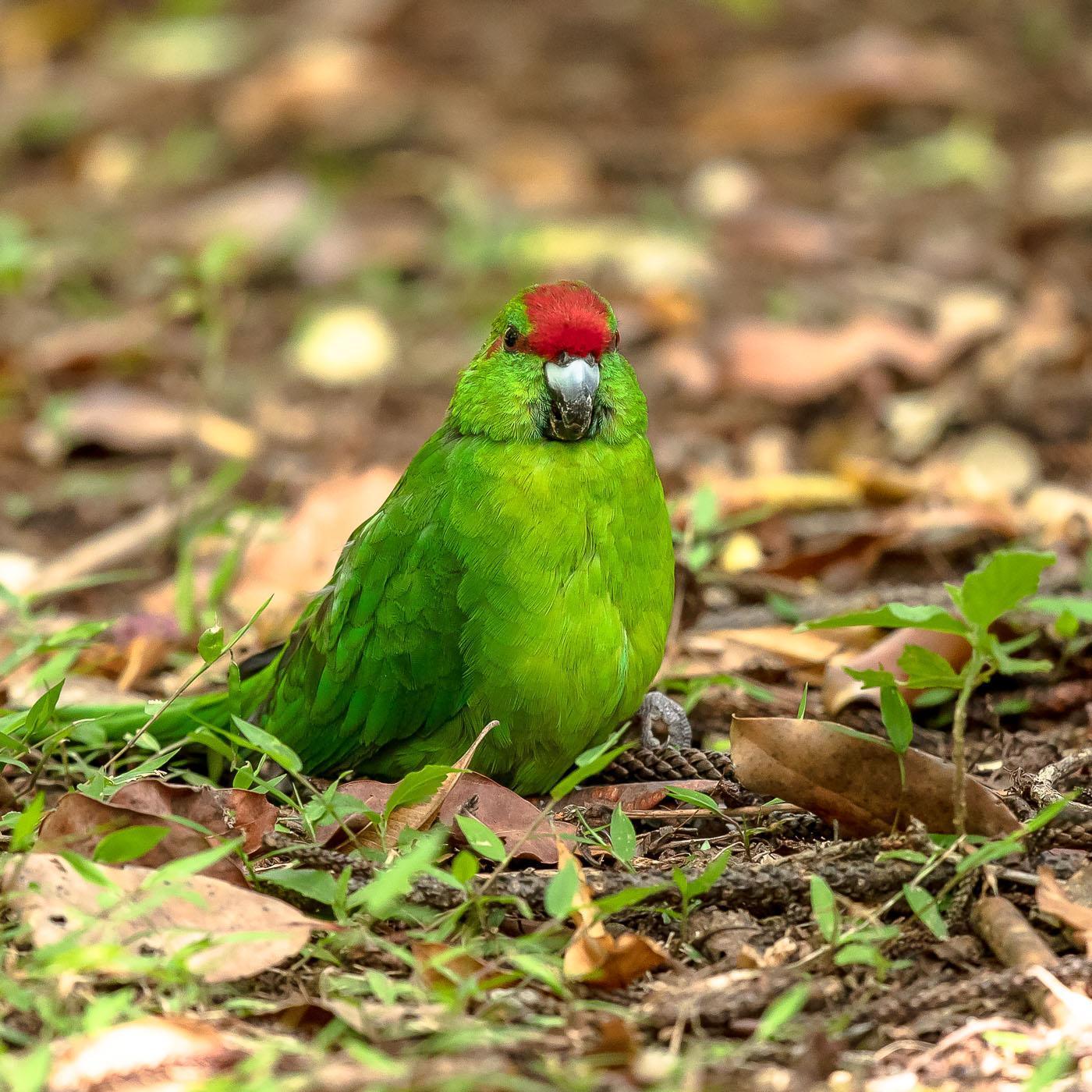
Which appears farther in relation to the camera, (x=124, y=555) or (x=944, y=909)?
(x=124, y=555)

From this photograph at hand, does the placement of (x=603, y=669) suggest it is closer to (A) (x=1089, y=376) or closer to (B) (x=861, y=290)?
(A) (x=1089, y=376)

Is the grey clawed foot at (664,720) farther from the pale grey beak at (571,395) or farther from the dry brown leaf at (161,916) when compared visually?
the dry brown leaf at (161,916)

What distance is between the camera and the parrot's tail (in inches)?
122

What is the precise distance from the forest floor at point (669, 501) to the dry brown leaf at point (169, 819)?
0.03ft

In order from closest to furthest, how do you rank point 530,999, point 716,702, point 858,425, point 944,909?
point 530,999, point 944,909, point 716,702, point 858,425

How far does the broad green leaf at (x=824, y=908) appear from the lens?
2.31m

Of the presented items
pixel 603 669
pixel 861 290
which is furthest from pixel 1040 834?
pixel 861 290

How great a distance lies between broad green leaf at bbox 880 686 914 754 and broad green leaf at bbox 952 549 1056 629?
0.24 metres

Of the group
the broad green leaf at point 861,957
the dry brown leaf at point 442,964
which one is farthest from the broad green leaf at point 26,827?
the broad green leaf at point 861,957

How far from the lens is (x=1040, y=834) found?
8.42 feet

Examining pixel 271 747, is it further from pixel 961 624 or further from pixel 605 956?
pixel 961 624

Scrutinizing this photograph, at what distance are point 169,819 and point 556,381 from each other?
1.17 m

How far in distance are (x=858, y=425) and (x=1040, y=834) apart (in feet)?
9.34

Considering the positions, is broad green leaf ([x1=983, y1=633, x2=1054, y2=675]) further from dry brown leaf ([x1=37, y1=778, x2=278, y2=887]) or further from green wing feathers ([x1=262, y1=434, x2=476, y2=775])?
dry brown leaf ([x1=37, y1=778, x2=278, y2=887])
